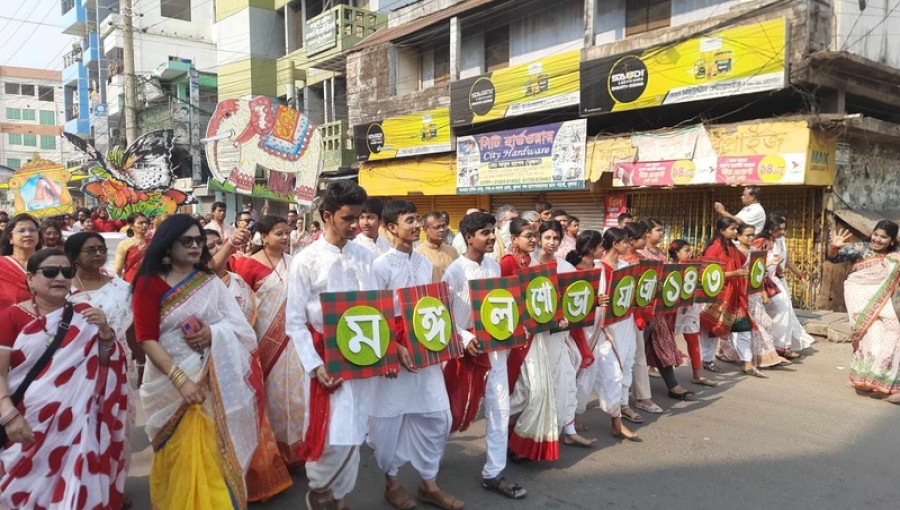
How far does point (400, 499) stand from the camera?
330 centimetres

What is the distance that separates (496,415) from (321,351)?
1077 millimetres

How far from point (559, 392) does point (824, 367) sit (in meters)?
4.25

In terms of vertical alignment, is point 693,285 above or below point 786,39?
below

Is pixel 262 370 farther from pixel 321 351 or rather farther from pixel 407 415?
pixel 407 415

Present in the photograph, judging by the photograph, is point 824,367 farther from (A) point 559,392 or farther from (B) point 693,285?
(A) point 559,392

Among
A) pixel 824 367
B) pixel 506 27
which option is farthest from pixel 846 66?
pixel 506 27

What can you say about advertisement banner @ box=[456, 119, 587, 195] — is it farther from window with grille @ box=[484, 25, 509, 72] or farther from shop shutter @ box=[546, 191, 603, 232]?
window with grille @ box=[484, 25, 509, 72]

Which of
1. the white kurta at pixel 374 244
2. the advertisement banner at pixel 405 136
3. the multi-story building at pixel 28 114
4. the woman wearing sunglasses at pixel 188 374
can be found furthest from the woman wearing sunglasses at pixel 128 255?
the multi-story building at pixel 28 114

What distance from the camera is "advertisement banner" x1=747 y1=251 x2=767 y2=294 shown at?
5941mm

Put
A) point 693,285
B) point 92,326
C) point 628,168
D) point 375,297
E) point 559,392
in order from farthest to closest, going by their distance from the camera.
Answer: point 628,168 < point 693,285 < point 559,392 < point 375,297 < point 92,326

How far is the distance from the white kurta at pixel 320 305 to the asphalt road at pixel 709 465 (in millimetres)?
724

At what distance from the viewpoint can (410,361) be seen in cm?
307

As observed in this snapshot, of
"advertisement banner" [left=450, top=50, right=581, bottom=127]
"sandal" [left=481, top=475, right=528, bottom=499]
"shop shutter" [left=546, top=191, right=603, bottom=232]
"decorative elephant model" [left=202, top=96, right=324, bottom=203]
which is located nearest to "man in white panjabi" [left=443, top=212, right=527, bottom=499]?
"sandal" [left=481, top=475, right=528, bottom=499]

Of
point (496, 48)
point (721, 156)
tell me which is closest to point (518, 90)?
point (496, 48)
